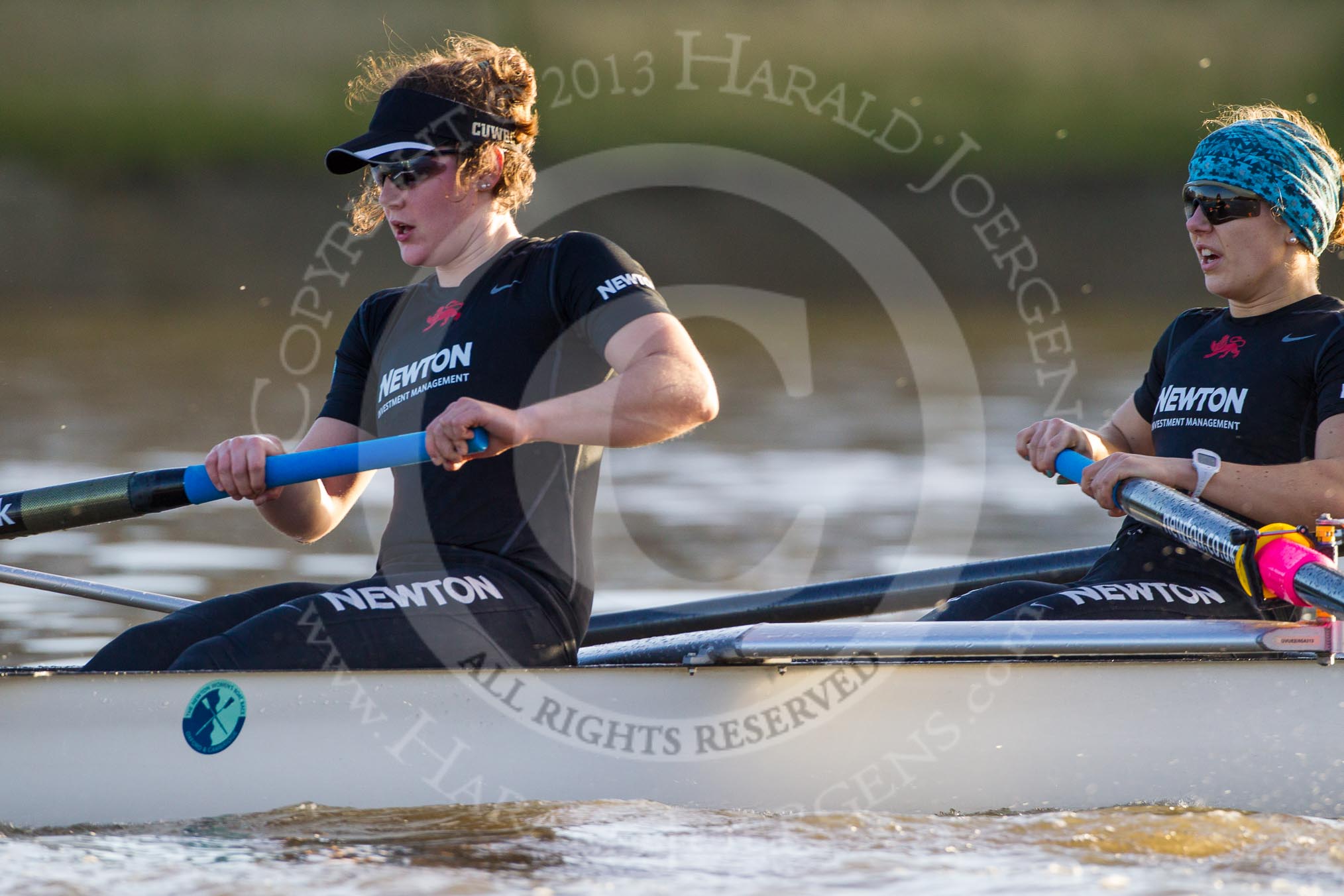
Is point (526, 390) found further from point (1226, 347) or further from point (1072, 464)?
point (1226, 347)

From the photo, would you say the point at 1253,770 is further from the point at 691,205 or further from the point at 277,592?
the point at 691,205

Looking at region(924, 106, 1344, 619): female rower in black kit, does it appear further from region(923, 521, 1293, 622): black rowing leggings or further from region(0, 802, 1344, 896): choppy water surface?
region(0, 802, 1344, 896): choppy water surface

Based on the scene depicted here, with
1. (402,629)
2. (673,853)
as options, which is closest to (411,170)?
(402,629)

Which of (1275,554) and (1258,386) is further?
(1258,386)

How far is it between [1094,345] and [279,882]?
14.1 meters

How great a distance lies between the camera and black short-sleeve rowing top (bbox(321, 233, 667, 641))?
3.13 meters

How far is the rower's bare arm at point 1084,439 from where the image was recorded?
366cm

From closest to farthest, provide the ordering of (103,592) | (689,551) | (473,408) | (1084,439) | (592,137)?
(473,408) < (1084,439) < (103,592) < (689,551) < (592,137)

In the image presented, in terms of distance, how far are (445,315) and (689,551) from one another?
3508 mm

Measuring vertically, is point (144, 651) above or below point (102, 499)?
below

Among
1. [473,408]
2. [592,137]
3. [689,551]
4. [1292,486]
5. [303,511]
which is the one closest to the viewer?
[473,408]

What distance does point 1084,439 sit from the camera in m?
3.67

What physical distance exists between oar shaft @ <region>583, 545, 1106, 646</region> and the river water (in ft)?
4.19

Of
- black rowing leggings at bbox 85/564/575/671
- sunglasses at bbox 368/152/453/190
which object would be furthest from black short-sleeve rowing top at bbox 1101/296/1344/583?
sunglasses at bbox 368/152/453/190
